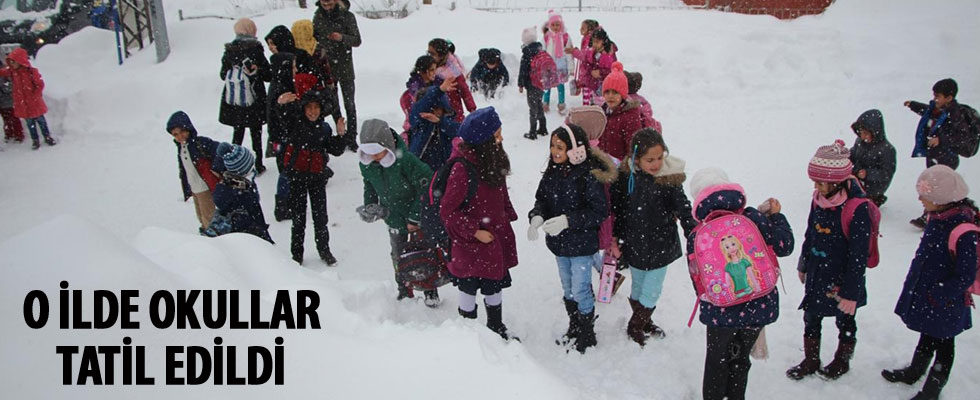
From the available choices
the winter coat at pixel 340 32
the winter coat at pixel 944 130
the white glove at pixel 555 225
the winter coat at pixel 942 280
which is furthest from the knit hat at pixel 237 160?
the winter coat at pixel 944 130

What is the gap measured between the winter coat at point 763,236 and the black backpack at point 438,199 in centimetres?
157

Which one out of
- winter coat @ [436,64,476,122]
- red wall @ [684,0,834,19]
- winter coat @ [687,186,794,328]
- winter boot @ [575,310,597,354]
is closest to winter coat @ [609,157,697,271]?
winter boot @ [575,310,597,354]

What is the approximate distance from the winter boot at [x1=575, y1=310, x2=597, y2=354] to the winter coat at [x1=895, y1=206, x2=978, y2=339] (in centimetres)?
218

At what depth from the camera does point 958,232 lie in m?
3.55

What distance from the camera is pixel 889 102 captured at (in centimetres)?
1064

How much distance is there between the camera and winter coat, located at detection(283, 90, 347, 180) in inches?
225

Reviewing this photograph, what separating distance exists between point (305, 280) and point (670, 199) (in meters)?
2.80

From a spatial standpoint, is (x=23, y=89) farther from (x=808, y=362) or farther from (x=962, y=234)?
(x=962, y=234)

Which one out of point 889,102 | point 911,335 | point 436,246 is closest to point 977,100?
point 889,102

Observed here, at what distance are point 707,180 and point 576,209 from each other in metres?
1.07

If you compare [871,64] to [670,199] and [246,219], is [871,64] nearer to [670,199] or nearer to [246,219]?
[670,199]

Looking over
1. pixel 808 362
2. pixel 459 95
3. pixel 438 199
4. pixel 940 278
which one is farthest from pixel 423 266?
pixel 940 278

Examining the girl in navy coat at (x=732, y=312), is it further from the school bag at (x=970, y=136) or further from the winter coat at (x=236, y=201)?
the school bag at (x=970, y=136)

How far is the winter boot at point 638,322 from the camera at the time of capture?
4.60 metres
